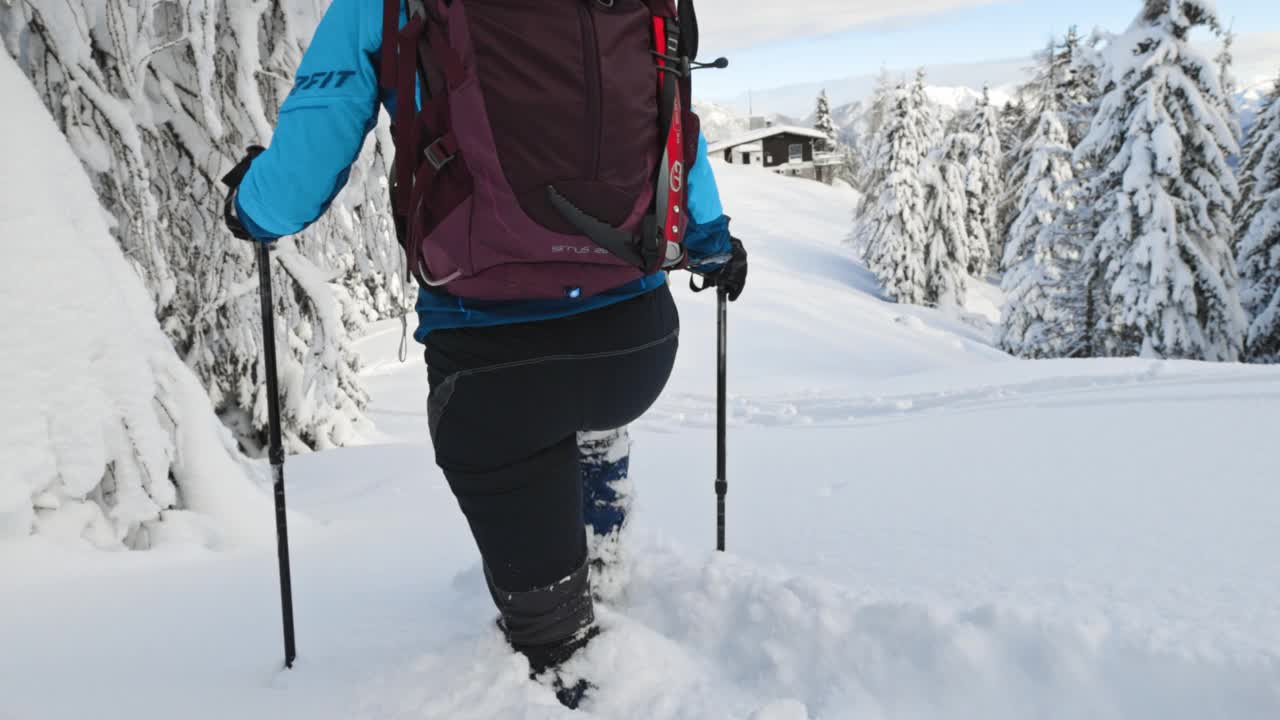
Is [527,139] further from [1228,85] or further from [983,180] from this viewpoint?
[983,180]

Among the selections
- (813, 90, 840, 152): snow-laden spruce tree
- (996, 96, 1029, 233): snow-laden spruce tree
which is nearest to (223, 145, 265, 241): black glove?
(996, 96, 1029, 233): snow-laden spruce tree

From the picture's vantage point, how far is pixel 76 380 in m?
Result: 2.66

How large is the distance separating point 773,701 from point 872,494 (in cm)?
191

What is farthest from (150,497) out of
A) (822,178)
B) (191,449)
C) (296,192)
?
(822,178)

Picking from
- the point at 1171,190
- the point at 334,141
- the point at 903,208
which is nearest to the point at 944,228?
the point at 903,208

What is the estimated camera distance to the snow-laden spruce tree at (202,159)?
11.2ft

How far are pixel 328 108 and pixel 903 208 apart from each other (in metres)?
34.7

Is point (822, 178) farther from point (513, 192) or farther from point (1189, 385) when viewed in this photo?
point (513, 192)

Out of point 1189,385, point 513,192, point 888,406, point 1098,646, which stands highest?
point 513,192

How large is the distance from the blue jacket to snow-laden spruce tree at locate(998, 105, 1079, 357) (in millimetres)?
24585

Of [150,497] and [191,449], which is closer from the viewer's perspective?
[150,497]

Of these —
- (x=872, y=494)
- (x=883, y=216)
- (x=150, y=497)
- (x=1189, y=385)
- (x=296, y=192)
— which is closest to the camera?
(x=296, y=192)

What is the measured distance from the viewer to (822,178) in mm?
59656

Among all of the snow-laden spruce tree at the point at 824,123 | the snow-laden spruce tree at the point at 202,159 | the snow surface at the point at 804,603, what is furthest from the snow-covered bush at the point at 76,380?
the snow-laden spruce tree at the point at 824,123
